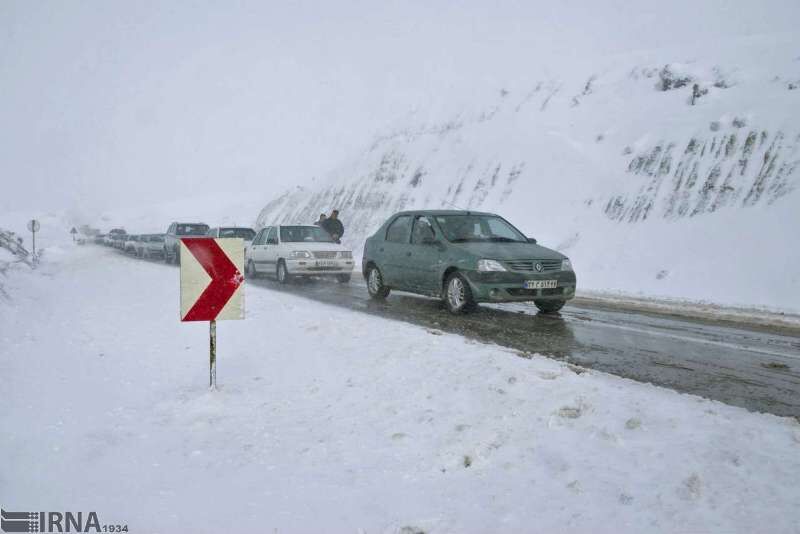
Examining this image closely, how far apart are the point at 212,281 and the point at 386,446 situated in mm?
2391

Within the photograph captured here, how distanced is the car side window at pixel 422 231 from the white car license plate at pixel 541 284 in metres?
1.85

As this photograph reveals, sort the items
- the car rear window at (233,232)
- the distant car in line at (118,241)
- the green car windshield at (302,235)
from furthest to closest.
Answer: the distant car in line at (118,241) < the car rear window at (233,232) < the green car windshield at (302,235)

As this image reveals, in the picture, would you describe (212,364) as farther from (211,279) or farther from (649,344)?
(649,344)

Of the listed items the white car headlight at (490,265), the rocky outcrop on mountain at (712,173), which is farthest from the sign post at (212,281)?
the rocky outcrop on mountain at (712,173)

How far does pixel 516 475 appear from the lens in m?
3.28

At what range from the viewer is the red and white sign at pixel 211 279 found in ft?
16.8

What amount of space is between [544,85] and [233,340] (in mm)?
30105

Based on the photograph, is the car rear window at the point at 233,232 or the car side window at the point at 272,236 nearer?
the car side window at the point at 272,236

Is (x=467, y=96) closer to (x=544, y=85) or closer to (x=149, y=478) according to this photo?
(x=544, y=85)

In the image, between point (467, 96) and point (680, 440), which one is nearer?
point (680, 440)

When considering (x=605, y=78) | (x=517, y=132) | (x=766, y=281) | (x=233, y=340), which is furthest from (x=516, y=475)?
(x=605, y=78)

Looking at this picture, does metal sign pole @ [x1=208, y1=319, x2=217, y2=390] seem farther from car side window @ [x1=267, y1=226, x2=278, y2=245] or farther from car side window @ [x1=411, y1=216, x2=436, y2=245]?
car side window @ [x1=267, y1=226, x2=278, y2=245]

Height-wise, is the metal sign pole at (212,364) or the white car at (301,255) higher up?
the white car at (301,255)

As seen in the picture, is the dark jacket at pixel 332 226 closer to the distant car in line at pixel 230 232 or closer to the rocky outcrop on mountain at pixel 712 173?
the distant car in line at pixel 230 232
